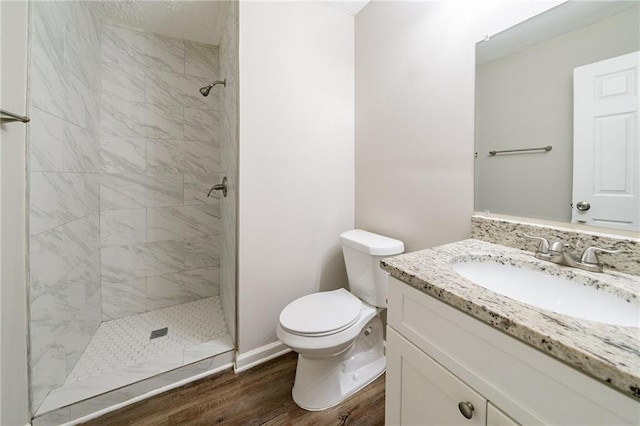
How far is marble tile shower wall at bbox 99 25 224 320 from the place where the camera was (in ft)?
6.15

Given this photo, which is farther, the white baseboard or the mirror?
the white baseboard

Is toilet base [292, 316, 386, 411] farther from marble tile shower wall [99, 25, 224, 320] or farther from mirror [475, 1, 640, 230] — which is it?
marble tile shower wall [99, 25, 224, 320]

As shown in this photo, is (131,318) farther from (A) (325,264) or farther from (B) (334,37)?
(B) (334,37)

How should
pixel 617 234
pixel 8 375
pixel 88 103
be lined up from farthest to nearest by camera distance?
pixel 88 103 → pixel 8 375 → pixel 617 234

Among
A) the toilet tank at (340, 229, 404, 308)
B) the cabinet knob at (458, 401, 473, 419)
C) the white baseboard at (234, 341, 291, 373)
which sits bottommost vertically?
the white baseboard at (234, 341, 291, 373)

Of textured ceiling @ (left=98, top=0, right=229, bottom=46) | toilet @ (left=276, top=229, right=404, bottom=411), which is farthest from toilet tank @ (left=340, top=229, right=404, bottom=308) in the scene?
textured ceiling @ (left=98, top=0, right=229, bottom=46)

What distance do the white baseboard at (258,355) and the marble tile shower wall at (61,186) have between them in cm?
86

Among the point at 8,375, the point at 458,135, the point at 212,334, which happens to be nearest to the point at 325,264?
the point at 212,334

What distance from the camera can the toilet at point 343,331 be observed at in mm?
1148

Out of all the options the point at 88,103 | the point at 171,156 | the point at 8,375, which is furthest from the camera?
the point at 171,156

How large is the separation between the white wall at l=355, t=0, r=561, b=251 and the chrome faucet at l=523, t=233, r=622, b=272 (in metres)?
0.32

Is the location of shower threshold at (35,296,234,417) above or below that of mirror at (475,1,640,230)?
below

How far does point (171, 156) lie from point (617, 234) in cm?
259

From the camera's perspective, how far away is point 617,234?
762 mm
